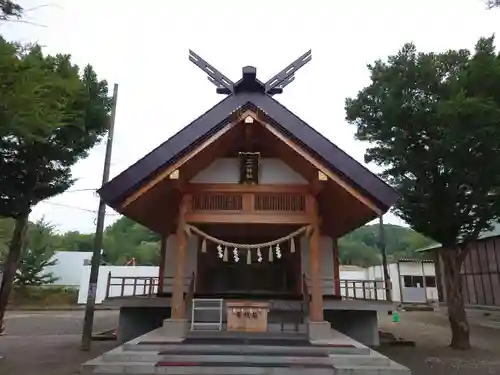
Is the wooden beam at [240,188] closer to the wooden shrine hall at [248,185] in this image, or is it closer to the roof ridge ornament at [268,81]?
the wooden shrine hall at [248,185]

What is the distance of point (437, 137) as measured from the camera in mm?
10617

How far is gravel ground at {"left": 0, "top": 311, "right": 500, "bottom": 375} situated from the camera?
7965 millimetres

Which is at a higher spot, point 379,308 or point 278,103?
point 278,103

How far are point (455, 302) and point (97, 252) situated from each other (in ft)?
33.3

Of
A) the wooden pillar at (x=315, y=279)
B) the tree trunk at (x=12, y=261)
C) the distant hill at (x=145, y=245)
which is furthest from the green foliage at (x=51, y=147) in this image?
the distant hill at (x=145, y=245)

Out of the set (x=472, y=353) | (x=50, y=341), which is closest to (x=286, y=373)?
(x=472, y=353)

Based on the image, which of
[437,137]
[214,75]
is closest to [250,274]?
[214,75]

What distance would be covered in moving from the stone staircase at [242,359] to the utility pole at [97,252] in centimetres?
424

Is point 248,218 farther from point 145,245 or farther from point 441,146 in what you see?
point 145,245

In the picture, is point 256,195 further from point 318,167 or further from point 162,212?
point 162,212

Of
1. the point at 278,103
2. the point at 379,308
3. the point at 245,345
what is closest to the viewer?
the point at 245,345

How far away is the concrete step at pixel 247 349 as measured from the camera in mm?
5938

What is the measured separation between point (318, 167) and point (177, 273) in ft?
10.9

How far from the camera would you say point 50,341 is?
1177 centimetres
